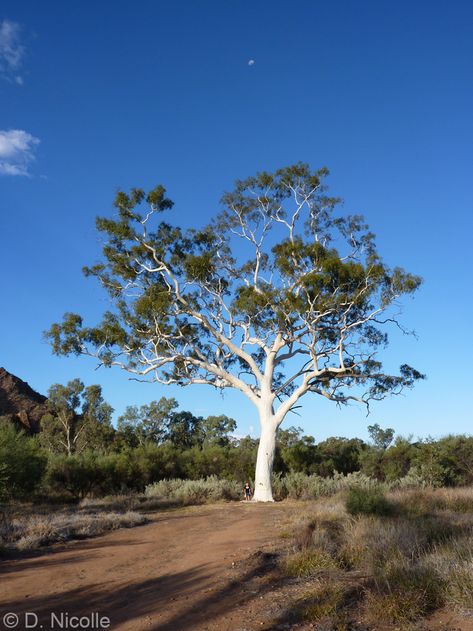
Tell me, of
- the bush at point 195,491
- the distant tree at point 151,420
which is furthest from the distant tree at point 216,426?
the bush at point 195,491

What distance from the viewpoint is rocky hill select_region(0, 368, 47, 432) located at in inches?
2024

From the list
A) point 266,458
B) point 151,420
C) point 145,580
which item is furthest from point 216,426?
point 145,580

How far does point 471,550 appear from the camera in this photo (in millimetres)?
6469

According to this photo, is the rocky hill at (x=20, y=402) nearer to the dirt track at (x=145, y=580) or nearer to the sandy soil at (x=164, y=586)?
the dirt track at (x=145, y=580)

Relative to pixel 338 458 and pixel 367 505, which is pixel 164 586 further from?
pixel 338 458

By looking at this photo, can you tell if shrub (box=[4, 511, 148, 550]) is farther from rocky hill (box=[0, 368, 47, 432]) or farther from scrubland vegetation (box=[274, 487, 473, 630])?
rocky hill (box=[0, 368, 47, 432])

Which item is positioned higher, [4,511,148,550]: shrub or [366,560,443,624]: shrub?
[4,511,148,550]: shrub

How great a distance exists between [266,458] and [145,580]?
45.8 feet

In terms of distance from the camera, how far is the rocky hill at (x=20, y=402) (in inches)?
2024

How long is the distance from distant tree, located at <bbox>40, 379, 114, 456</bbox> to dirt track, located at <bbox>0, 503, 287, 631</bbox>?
35.2 meters

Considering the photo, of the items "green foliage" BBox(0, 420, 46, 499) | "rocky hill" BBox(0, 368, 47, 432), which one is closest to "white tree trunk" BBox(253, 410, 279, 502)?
"green foliage" BBox(0, 420, 46, 499)

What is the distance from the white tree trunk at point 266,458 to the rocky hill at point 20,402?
35242 millimetres

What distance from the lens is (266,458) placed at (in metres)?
20.6

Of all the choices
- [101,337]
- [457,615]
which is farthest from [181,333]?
[457,615]
